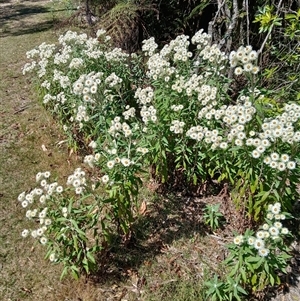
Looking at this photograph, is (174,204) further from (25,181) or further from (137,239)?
(25,181)

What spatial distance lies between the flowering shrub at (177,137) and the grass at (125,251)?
0.76 ft

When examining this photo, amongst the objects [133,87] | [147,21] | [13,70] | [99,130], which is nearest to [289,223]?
[99,130]

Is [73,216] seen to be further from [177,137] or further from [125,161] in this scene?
[177,137]

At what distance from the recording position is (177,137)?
3.29m

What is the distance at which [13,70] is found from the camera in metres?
6.80

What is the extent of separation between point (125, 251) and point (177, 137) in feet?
3.53

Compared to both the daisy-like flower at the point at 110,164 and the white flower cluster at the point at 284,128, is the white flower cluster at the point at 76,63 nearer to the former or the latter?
the daisy-like flower at the point at 110,164

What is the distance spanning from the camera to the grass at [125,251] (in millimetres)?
2793

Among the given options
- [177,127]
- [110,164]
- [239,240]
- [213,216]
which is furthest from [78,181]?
[213,216]

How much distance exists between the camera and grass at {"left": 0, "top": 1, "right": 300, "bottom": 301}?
279cm

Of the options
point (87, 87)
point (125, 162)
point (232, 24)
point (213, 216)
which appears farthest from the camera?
point (232, 24)

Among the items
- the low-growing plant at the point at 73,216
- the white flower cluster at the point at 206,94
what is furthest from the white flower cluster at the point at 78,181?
the white flower cluster at the point at 206,94

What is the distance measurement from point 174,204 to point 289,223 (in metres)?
1.03

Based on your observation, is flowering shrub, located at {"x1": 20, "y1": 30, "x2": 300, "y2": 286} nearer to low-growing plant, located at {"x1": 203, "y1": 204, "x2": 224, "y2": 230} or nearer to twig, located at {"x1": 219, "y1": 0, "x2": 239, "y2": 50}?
low-growing plant, located at {"x1": 203, "y1": 204, "x2": 224, "y2": 230}
